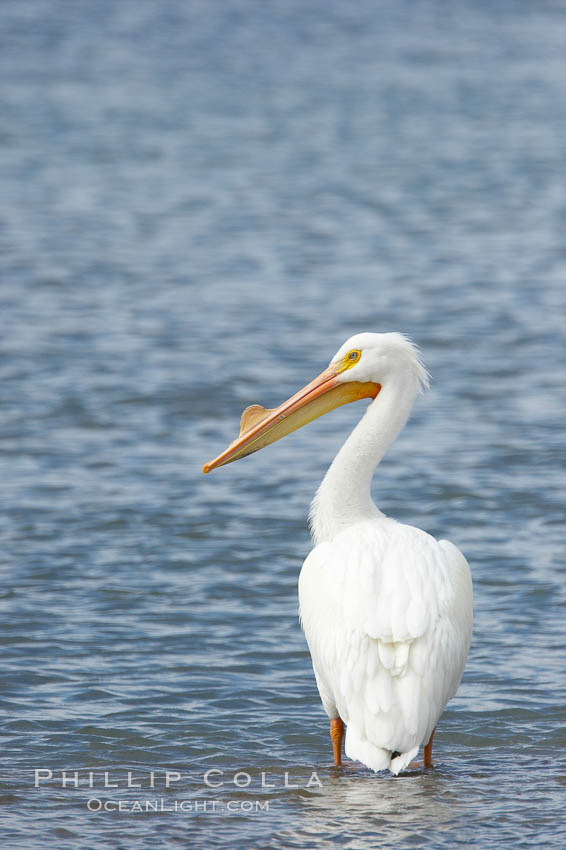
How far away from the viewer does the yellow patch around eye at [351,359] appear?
5586 millimetres

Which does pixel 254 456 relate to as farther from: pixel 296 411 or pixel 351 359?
pixel 351 359

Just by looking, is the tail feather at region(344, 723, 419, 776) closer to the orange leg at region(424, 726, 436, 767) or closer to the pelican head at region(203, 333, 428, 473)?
the orange leg at region(424, 726, 436, 767)

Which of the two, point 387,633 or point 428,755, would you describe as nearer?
point 387,633

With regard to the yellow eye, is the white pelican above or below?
below

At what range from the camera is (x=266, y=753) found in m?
5.56

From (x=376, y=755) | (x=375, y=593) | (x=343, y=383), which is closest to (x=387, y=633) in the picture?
(x=375, y=593)

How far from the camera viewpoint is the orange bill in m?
5.68

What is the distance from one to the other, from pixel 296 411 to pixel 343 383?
0.24m

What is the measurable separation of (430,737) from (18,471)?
4228 millimetres

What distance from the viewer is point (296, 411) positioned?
5770mm

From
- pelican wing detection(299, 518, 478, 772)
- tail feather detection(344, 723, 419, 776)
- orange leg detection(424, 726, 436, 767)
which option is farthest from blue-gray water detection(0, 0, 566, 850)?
pelican wing detection(299, 518, 478, 772)

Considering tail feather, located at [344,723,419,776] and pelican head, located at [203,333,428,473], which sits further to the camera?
pelican head, located at [203,333,428,473]

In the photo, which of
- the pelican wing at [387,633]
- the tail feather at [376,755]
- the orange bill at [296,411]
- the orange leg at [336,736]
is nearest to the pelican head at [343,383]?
the orange bill at [296,411]

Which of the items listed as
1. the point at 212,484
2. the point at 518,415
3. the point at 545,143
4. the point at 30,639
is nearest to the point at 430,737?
the point at 30,639
